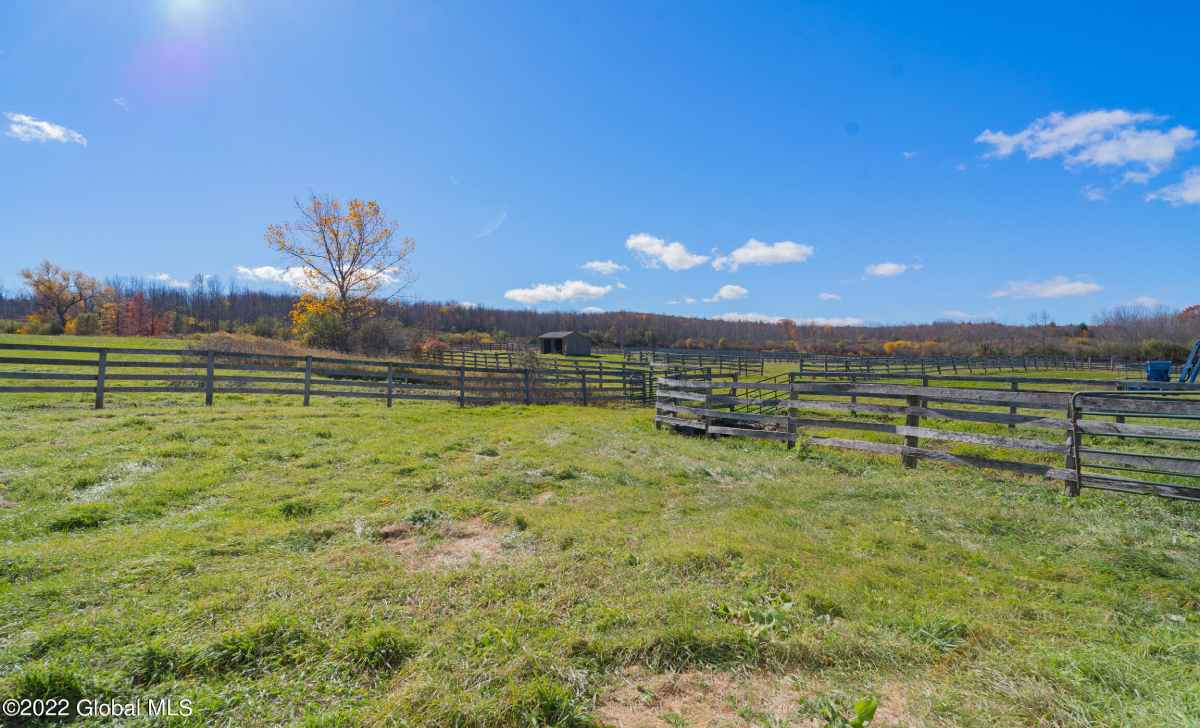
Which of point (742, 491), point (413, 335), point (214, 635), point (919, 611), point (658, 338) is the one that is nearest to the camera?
point (214, 635)

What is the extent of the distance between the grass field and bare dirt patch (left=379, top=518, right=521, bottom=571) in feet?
0.10

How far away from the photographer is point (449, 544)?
438cm

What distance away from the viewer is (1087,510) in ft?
18.9

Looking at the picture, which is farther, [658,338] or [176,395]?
[658,338]

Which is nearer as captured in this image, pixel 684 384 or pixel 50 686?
pixel 50 686

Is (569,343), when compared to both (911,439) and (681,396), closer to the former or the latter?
(681,396)

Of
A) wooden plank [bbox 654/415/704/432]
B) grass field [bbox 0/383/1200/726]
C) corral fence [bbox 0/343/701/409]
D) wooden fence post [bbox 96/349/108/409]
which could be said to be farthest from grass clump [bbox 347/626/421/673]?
wooden fence post [bbox 96/349/108/409]

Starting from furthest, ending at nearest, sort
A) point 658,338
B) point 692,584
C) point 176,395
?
1. point 658,338
2. point 176,395
3. point 692,584

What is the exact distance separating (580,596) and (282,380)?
13.6 meters

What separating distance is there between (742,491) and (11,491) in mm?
7968

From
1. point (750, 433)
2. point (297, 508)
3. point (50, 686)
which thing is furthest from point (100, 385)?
point (750, 433)

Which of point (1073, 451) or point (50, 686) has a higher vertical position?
point (1073, 451)

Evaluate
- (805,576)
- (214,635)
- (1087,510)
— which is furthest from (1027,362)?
(214,635)

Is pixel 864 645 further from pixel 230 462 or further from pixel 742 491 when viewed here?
pixel 230 462
